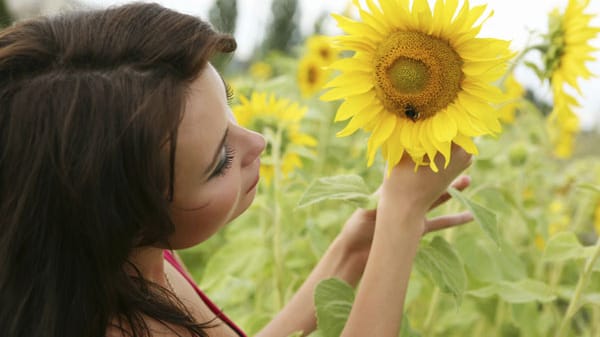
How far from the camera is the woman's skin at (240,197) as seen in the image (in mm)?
634

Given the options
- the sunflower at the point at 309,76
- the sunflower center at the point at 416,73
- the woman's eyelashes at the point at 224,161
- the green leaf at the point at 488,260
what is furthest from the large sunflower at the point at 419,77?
the sunflower at the point at 309,76

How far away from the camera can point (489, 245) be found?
1.08m

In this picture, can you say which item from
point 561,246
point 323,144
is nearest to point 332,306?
point 561,246

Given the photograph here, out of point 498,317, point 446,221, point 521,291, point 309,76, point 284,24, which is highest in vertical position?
point 446,221

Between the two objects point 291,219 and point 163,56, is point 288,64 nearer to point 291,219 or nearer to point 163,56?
point 291,219

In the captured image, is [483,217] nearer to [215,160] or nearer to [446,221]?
[446,221]

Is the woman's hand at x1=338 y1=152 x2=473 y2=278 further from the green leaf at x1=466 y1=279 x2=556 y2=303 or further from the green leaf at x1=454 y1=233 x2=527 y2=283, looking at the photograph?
the green leaf at x1=454 y1=233 x2=527 y2=283

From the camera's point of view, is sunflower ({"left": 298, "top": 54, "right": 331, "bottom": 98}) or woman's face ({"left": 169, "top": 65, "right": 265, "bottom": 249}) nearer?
woman's face ({"left": 169, "top": 65, "right": 265, "bottom": 249})

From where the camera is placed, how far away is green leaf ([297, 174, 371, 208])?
0.71 meters

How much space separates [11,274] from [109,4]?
267 millimetres

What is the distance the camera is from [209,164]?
0.64m

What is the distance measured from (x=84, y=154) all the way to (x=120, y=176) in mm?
33

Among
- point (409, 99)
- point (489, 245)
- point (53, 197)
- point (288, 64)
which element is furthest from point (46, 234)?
point (288, 64)

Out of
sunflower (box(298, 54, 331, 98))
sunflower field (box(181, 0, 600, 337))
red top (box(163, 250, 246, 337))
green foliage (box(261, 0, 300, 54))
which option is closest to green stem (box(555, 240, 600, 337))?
sunflower field (box(181, 0, 600, 337))
